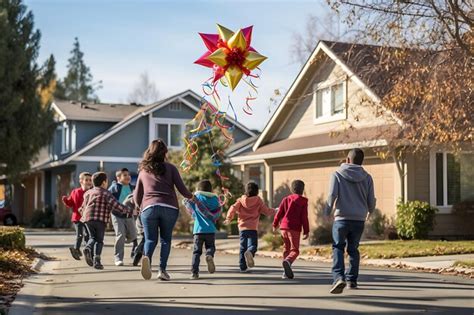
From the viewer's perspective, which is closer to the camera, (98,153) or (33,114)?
(33,114)

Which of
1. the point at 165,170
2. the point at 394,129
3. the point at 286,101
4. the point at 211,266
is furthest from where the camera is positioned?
the point at 286,101

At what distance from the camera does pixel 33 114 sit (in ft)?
Answer: 116

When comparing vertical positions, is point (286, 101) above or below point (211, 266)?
above

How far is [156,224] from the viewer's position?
413 inches

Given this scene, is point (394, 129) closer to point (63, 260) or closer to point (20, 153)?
point (63, 260)

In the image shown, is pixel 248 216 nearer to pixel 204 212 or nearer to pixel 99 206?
pixel 204 212

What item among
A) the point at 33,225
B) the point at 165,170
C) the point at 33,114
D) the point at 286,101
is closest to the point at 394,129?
the point at 286,101

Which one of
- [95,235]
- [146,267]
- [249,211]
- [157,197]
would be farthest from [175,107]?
[146,267]

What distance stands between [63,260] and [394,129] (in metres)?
8.76

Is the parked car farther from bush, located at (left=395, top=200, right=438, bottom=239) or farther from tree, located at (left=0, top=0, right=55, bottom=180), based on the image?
bush, located at (left=395, top=200, right=438, bottom=239)

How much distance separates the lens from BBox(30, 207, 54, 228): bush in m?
40.2

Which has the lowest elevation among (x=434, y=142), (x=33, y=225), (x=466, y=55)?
(x=33, y=225)

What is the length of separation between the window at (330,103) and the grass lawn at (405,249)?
6.37 meters

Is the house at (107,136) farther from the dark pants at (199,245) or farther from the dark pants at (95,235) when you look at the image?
the dark pants at (199,245)
